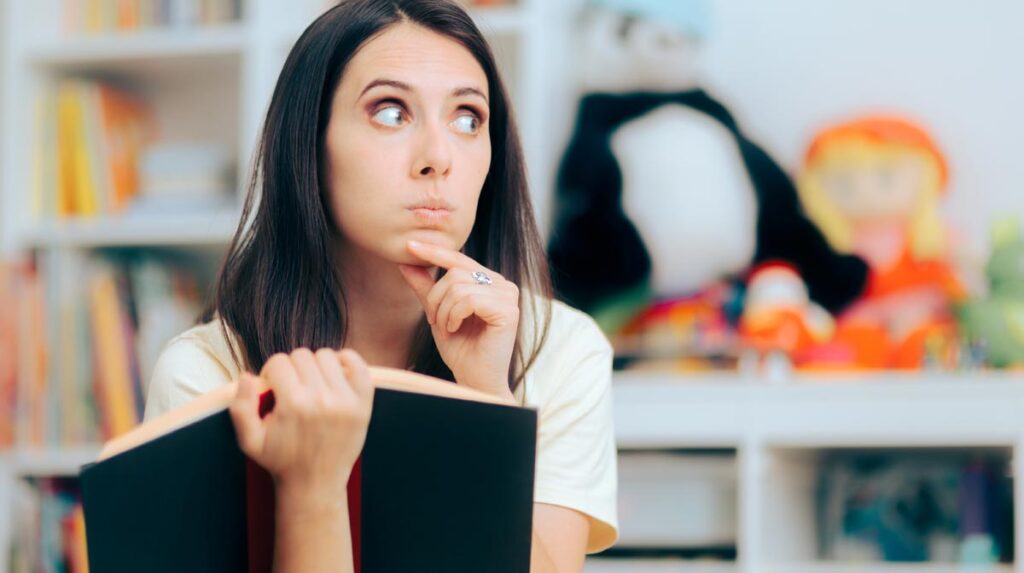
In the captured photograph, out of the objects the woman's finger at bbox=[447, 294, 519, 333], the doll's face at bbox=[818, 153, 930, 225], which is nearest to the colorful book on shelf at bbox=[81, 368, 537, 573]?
the woman's finger at bbox=[447, 294, 519, 333]

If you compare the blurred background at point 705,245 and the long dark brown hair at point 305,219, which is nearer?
the long dark brown hair at point 305,219

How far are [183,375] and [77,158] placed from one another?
1394 millimetres

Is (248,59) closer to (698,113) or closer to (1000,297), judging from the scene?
(698,113)

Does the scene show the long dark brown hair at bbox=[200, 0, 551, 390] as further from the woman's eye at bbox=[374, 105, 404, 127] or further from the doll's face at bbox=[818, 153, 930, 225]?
the doll's face at bbox=[818, 153, 930, 225]

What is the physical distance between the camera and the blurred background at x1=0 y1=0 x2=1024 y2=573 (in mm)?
1978

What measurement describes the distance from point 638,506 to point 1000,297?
1.98 feet

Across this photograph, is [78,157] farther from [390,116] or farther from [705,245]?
[390,116]

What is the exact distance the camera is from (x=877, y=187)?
2.12 m

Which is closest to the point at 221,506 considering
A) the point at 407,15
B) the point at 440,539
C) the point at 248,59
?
the point at 440,539

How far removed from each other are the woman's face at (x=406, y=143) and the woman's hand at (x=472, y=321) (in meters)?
0.04

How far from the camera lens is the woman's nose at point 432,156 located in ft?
3.50

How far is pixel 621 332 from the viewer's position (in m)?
2.15

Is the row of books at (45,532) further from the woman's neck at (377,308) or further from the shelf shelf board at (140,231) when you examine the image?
the woman's neck at (377,308)

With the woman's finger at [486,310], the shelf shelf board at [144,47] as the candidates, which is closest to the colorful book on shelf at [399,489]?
the woman's finger at [486,310]
